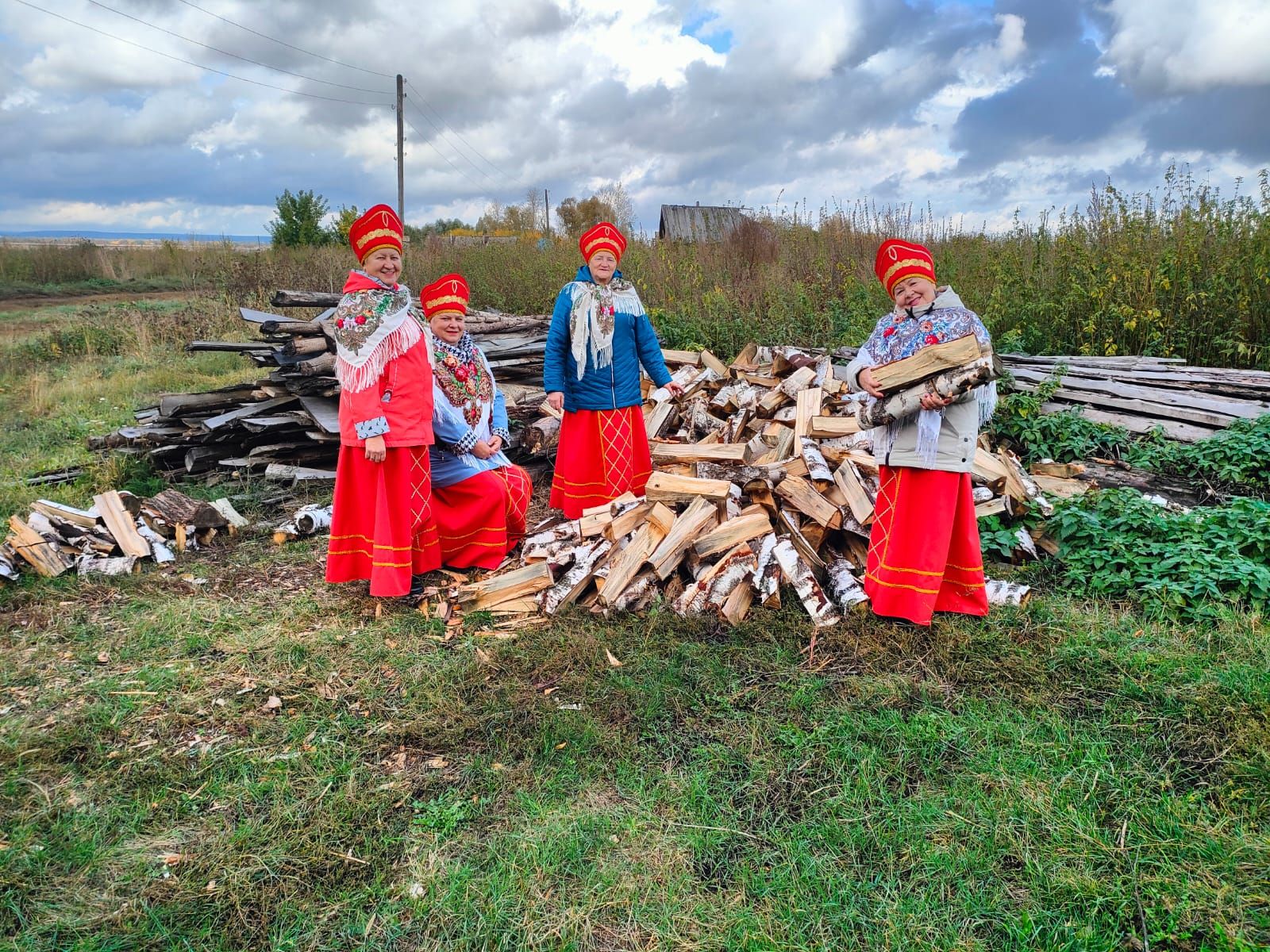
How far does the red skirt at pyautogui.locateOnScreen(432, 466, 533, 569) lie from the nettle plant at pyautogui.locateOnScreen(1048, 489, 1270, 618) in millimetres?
3515

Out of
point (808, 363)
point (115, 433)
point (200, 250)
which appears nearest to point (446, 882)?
point (808, 363)

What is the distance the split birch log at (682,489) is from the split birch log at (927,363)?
1247 millimetres

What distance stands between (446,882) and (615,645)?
1631 millimetres

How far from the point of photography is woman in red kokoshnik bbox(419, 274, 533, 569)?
4691 mm

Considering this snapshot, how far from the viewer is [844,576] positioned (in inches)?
165

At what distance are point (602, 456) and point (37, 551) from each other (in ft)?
13.0

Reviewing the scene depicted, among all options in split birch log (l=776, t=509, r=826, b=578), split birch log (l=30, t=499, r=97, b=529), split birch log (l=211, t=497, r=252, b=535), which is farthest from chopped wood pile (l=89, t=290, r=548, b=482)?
split birch log (l=776, t=509, r=826, b=578)

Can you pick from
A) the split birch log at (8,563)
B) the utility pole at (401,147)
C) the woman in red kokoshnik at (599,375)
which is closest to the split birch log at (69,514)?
the split birch log at (8,563)

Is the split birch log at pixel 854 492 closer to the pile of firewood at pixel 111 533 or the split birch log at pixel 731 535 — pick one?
the split birch log at pixel 731 535

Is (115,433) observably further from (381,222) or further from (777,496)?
(777,496)

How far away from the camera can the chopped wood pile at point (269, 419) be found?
6918 mm

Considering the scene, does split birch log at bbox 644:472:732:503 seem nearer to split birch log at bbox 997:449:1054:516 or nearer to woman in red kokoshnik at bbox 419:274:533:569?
woman in red kokoshnik at bbox 419:274:533:569

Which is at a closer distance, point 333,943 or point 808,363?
point 333,943

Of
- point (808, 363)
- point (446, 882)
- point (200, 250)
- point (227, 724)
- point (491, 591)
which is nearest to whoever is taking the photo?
point (446, 882)
